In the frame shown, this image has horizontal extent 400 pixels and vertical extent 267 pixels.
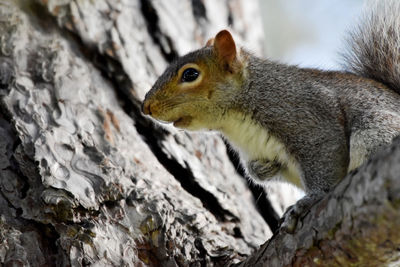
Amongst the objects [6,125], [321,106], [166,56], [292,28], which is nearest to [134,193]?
[6,125]

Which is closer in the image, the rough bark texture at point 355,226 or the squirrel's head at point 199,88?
the rough bark texture at point 355,226

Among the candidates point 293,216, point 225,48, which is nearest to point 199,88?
point 225,48

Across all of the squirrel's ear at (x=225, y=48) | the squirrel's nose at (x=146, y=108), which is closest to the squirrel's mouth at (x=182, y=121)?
the squirrel's nose at (x=146, y=108)

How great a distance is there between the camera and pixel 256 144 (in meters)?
2.23

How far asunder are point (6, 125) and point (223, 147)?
111cm

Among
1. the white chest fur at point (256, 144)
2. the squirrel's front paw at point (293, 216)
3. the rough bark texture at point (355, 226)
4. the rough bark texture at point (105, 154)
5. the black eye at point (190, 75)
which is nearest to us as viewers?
the rough bark texture at point (355, 226)

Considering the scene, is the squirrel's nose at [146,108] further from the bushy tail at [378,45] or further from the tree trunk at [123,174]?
the bushy tail at [378,45]

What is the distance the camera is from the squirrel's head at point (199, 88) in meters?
2.33

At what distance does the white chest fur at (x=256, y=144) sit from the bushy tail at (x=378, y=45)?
579 mm

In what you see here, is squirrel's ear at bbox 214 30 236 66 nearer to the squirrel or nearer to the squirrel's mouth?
the squirrel

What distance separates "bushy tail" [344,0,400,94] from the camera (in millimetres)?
2275

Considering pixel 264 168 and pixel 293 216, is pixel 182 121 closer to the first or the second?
pixel 264 168

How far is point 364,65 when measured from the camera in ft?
7.94

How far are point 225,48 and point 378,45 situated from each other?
2.16 ft
